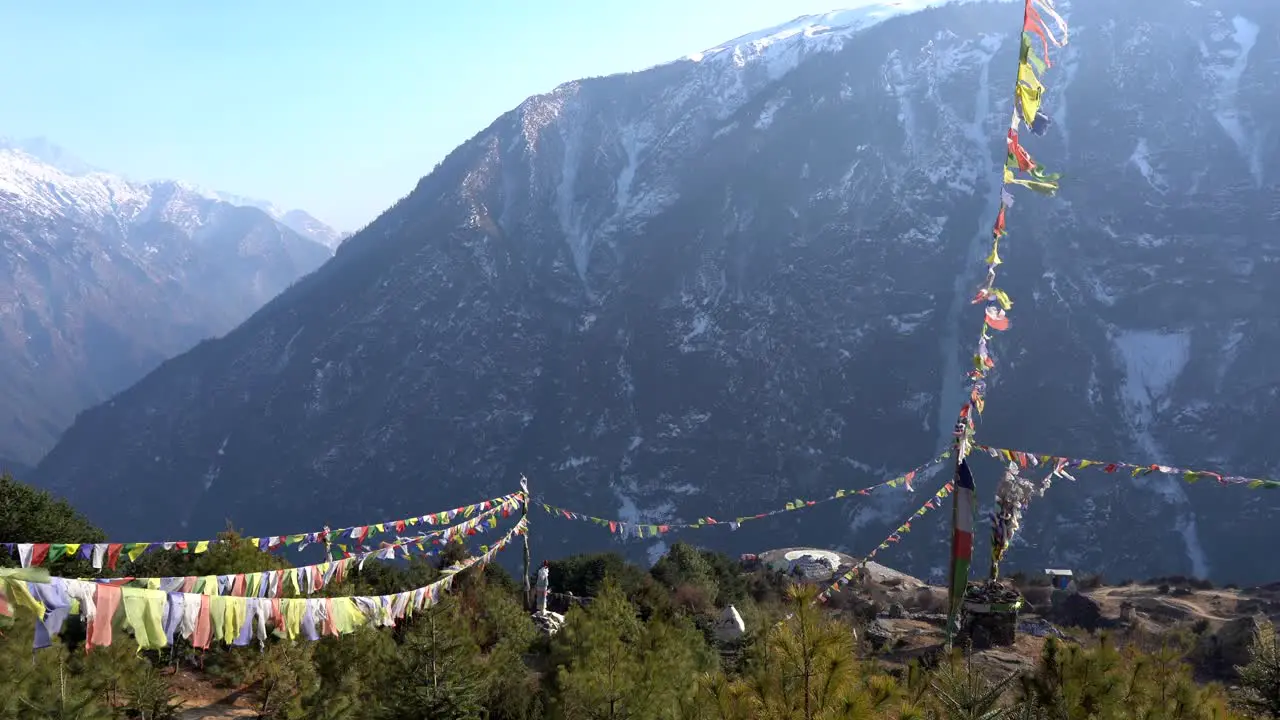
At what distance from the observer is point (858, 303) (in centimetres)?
13250

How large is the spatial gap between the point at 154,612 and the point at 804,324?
127 metres

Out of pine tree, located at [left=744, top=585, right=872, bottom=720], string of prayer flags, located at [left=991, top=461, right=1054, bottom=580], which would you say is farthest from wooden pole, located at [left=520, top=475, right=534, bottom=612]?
pine tree, located at [left=744, top=585, right=872, bottom=720]

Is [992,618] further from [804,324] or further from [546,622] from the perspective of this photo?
[804,324]

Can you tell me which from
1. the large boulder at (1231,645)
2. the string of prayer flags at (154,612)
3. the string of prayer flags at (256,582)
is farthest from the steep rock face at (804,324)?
the string of prayer flags at (154,612)

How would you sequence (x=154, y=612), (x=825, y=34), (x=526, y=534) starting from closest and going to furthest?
(x=154, y=612), (x=526, y=534), (x=825, y=34)

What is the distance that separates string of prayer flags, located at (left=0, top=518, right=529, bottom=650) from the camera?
9.61m

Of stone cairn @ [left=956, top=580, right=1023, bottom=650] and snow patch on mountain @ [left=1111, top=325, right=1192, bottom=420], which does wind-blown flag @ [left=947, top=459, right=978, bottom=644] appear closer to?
stone cairn @ [left=956, top=580, right=1023, bottom=650]

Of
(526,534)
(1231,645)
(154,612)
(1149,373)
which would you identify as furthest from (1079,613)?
(1149,373)

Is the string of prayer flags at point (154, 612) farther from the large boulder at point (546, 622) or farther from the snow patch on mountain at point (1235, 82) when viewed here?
the snow patch on mountain at point (1235, 82)

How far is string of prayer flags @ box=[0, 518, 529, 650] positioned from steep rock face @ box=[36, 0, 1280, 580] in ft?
296

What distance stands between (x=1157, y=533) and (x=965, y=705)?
104 meters

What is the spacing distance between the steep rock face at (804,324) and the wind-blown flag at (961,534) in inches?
3442

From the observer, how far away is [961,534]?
12320mm

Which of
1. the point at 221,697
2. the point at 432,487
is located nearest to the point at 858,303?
the point at 432,487
